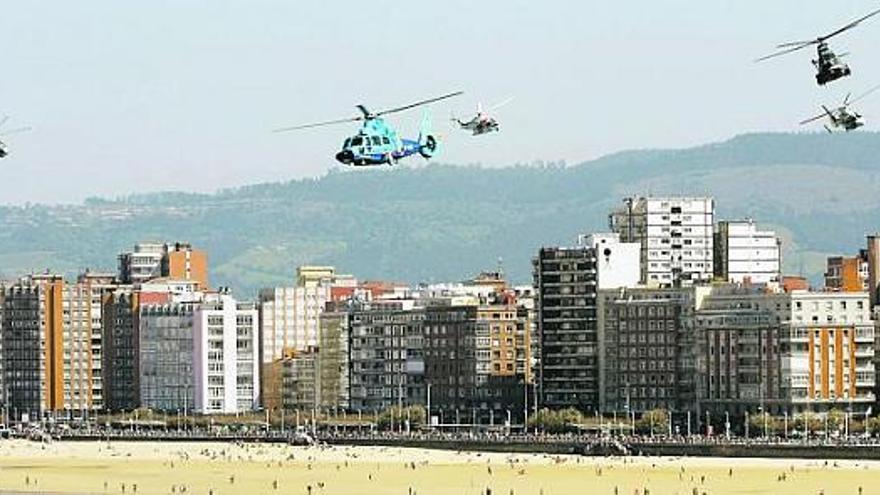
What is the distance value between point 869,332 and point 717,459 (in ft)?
84.1

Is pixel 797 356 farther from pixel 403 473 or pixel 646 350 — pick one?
pixel 403 473

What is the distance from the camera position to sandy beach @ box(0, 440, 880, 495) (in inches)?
4739

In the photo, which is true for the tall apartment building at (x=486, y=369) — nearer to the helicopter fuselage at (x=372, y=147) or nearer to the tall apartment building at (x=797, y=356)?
the tall apartment building at (x=797, y=356)

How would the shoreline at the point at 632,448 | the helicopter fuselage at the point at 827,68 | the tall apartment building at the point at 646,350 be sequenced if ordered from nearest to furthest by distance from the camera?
the helicopter fuselage at the point at 827,68 → the shoreline at the point at 632,448 → the tall apartment building at the point at 646,350

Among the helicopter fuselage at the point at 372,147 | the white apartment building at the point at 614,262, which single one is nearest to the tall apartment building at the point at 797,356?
the white apartment building at the point at 614,262

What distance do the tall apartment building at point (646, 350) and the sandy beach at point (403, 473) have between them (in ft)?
64.7

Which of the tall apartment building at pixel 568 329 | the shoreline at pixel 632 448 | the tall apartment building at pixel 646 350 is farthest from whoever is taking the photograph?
the tall apartment building at pixel 568 329

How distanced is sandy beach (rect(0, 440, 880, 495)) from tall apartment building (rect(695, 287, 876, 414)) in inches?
726

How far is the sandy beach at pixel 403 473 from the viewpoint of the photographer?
395 ft

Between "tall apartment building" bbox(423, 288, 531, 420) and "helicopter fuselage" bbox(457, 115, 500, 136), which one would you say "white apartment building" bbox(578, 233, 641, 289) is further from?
"helicopter fuselage" bbox(457, 115, 500, 136)

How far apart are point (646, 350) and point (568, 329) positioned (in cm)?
924

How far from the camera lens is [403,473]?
137 meters

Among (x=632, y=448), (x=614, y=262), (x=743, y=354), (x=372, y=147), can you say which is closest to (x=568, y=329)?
(x=614, y=262)

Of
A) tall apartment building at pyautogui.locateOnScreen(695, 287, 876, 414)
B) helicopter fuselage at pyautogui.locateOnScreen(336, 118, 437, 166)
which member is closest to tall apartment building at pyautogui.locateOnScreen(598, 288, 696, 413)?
tall apartment building at pyautogui.locateOnScreen(695, 287, 876, 414)
